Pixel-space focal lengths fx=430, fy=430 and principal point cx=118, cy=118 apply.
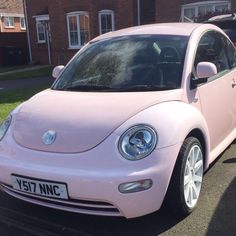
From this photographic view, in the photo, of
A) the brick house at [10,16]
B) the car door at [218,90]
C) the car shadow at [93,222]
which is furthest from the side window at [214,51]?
the brick house at [10,16]

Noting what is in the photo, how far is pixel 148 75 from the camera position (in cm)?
418

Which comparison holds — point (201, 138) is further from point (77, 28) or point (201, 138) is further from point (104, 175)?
point (77, 28)

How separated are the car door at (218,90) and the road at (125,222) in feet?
2.43

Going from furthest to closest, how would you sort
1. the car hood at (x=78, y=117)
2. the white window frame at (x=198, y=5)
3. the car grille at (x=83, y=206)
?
the white window frame at (x=198, y=5) < the car hood at (x=78, y=117) < the car grille at (x=83, y=206)

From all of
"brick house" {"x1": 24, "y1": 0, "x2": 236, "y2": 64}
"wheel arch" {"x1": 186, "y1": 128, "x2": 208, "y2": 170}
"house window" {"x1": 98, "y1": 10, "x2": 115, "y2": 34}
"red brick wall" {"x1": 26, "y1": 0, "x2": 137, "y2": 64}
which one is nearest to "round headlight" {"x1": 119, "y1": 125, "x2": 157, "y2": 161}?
"wheel arch" {"x1": 186, "y1": 128, "x2": 208, "y2": 170}

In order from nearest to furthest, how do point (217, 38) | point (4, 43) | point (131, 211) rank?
point (131, 211)
point (217, 38)
point (4, 43)

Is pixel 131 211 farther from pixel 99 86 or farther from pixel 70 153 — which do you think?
pixel 99 86

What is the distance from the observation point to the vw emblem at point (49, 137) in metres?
3.55

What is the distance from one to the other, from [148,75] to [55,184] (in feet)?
4.83

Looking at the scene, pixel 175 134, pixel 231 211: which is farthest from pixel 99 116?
pixel 231 211

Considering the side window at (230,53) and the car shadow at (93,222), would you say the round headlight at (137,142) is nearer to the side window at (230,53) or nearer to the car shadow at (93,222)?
the car shadow at (93,222)

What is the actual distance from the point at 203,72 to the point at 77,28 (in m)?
19.5

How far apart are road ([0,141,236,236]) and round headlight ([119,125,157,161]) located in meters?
0.69

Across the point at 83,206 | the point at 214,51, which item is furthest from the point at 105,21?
the point at 83,206
